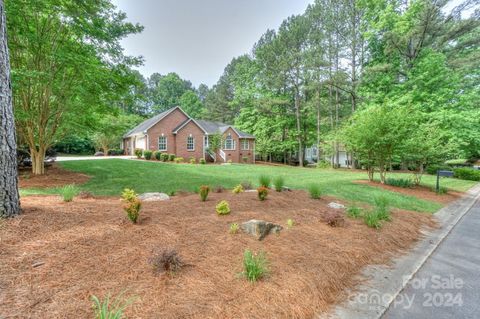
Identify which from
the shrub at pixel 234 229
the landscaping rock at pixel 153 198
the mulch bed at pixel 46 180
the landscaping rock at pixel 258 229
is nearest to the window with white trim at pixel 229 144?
the mulch bed at pixel 46 180

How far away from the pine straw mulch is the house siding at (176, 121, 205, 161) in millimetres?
18965

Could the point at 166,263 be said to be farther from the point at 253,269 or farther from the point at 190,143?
the point at 190,143

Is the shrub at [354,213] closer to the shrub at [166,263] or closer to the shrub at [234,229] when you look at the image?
the shrub at [234,229]

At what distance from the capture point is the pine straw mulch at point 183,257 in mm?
2252

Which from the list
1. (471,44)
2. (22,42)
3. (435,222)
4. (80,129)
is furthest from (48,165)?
(471,44)

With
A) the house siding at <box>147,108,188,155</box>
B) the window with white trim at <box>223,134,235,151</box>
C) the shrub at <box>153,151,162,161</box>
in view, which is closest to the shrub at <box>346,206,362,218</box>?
the shrub at <box>153,151,162,161</box>

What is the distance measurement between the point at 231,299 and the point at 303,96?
2976cm

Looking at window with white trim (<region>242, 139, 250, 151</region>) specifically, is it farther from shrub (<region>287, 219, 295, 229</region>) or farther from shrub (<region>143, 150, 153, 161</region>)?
shrub (<region>287, 219, 295, 229</region>)

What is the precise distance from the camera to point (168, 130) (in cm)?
2325

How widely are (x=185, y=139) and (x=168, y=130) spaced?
188 centimetres

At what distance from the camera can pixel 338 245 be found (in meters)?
4.02

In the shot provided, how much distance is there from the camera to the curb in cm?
261

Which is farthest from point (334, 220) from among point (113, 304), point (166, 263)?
point (113, 304)

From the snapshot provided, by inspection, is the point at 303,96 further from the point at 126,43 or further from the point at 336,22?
the point at 126,43
